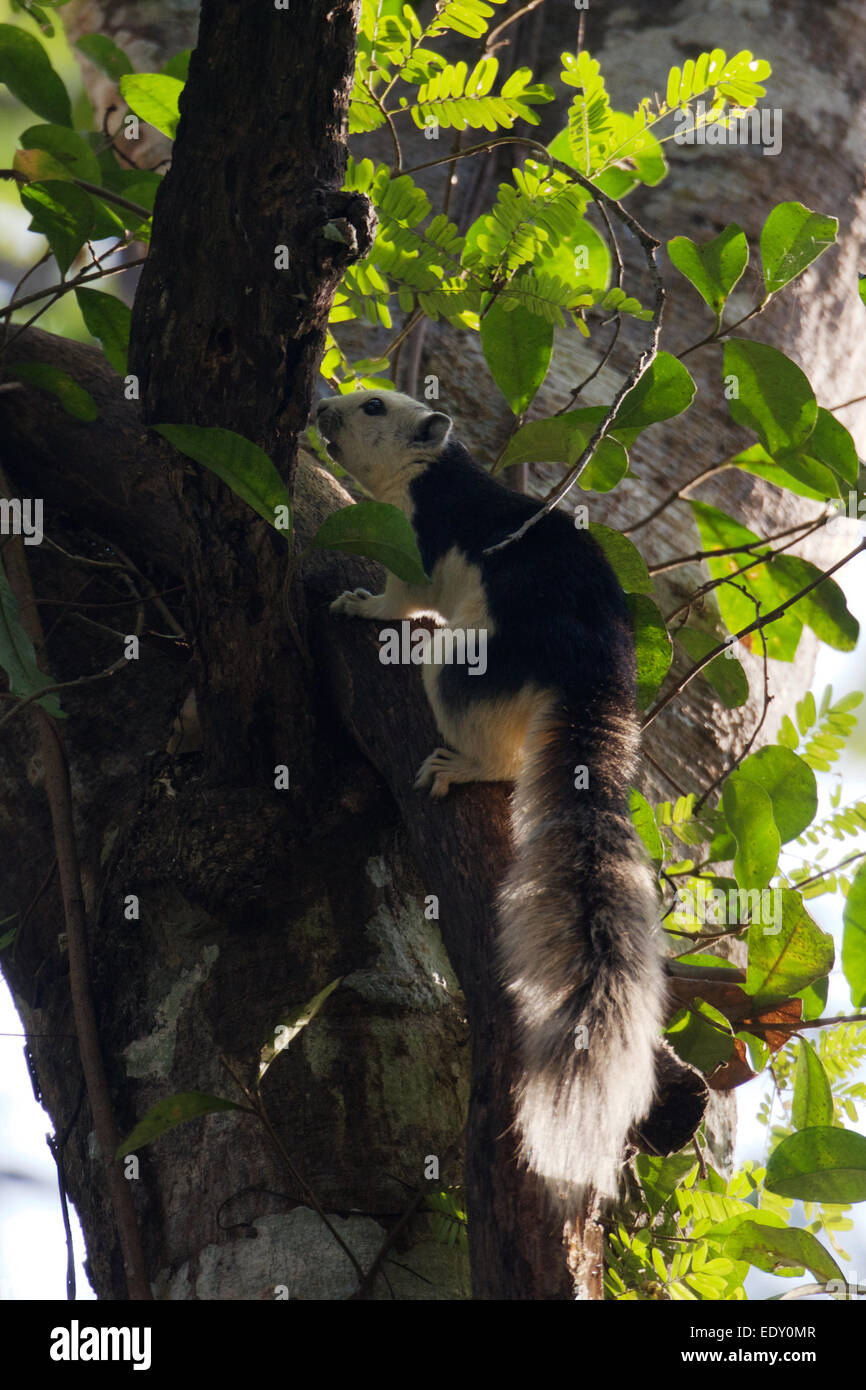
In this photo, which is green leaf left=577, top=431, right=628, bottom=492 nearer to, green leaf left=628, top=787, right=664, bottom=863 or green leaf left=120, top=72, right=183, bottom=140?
green leaf left=628, top=787, right=664, bottom=863

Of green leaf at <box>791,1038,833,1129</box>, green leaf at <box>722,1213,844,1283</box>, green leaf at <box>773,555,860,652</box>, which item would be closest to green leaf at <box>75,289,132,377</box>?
green leaf at <box>773,555,860,652</box>

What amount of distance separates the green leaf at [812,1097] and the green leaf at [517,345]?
1646 mm

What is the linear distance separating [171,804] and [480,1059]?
993mm

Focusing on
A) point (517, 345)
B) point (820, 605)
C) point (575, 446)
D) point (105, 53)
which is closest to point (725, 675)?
point (820, 605)

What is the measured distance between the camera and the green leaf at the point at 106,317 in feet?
9.13

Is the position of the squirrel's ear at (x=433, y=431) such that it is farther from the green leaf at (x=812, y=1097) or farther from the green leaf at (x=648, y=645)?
the green leaf at (x=812, y=1097)

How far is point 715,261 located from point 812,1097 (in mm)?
1896

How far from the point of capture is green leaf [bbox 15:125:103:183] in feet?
8.74

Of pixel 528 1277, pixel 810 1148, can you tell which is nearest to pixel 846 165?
pixel 810 1148

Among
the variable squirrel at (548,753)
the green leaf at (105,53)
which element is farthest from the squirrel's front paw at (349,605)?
the green leaf at (105,53)

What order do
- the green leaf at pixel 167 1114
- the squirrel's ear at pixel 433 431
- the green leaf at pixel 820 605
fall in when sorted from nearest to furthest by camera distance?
the green leaf at pixel 167 1114, the green leaf at pixel 820 605, the squirrel's ear at pixel 433 431

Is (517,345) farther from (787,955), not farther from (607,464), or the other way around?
(787,955)

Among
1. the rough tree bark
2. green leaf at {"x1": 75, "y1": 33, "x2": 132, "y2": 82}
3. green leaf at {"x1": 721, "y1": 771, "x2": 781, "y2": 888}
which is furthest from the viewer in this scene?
green leaf at {"x1": 75, "y1": 33, "x2": 132, "y2": 82}

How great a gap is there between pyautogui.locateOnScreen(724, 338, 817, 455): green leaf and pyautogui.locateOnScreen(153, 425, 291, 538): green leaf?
46.9 inches
